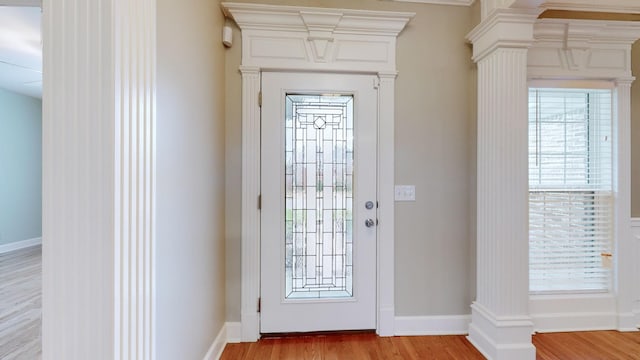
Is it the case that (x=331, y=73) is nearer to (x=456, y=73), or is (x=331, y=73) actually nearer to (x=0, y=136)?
(x=456, y=73)

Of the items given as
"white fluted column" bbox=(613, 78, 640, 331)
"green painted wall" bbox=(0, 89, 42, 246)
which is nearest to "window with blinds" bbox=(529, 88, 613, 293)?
"white fluted column" bbox=(613, 78, 640, 331)

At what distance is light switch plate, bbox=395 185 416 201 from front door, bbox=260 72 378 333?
0.20 m

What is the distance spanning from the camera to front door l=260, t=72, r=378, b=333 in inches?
85.8

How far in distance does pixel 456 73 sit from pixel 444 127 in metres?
0.44

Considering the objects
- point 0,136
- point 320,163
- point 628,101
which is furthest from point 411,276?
point 0,136

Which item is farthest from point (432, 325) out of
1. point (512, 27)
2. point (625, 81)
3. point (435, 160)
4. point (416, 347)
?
point (625, 81)

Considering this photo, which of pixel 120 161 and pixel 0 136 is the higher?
pixel 0 136

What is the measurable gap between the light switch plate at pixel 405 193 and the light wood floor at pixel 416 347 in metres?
1.06

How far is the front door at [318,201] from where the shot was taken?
218cm

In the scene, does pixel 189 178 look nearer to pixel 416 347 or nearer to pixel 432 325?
pixel 416 347

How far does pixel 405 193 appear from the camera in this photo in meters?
2.25

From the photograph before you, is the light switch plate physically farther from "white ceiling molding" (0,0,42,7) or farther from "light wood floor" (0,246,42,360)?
"light wood floor" (0,246,42,360)

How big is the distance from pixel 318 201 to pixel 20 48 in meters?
3.68

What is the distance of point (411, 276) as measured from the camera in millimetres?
2252
